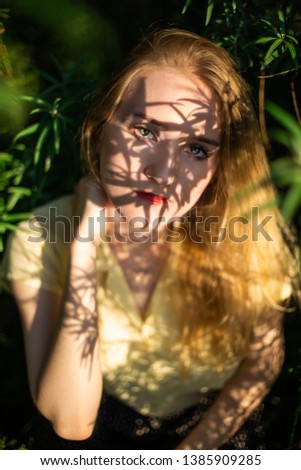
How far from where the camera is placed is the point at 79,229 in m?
1.36

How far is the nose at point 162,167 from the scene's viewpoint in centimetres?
122

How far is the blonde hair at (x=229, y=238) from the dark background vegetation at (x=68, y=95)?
0.30 feet

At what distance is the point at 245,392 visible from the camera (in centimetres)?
152

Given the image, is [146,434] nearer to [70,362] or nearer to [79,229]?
[70,362]

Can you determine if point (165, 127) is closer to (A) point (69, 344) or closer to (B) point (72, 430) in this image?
(A) point (69, 344)

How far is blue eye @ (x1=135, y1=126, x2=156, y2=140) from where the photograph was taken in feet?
4.08

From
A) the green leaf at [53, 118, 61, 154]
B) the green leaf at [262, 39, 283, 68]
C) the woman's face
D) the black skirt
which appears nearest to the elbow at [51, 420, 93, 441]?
the black skirt

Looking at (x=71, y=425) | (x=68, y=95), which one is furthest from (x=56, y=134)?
(x=71, y=425)

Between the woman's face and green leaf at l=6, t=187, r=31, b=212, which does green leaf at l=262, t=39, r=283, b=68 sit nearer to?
the woman's face

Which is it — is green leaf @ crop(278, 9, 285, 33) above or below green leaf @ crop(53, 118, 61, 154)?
above

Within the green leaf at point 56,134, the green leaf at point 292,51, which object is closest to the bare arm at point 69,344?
the green leaf at point 56,134

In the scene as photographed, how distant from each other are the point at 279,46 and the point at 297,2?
164 millimetres

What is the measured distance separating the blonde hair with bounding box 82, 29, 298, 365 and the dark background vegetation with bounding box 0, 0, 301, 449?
9 cm
